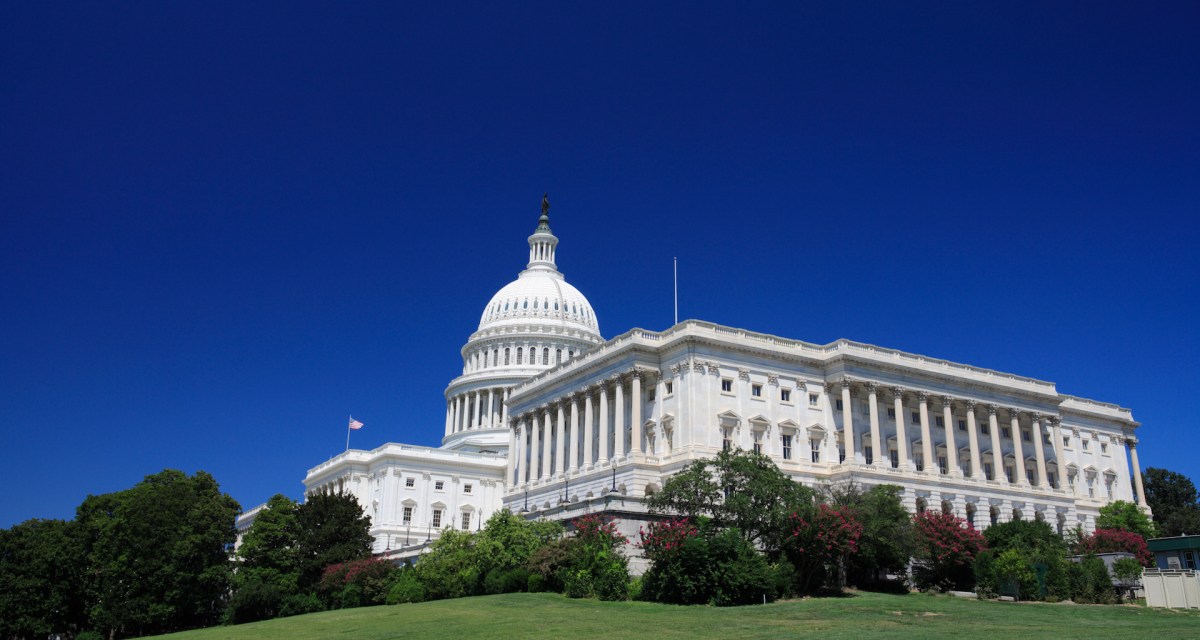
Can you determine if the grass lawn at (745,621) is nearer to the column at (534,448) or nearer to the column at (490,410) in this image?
the column at (534,448)

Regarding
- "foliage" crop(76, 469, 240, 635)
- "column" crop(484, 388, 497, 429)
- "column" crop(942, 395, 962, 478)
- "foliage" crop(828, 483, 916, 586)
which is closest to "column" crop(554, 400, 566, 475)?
"foliage" crop(76, 469, 240, 635)

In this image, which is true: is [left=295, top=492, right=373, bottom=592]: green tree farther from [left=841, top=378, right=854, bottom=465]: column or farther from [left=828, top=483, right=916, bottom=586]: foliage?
[left=841, top=378, right=854, bottom=465]: column

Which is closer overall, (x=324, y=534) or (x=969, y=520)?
(x=324, y=534)

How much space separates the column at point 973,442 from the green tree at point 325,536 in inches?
1969

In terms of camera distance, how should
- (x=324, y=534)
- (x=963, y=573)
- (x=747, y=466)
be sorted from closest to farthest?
(x=747, y=466)
(x=963, y=573)
(x=324, y=534)

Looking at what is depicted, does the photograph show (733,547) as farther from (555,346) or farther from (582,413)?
(555,346)

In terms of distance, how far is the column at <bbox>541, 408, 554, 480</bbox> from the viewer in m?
87.0

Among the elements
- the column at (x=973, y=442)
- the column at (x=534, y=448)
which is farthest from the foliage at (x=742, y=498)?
the column at (x=534, y=448)

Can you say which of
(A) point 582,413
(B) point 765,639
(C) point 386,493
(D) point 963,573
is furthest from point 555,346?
(B) point 765,639

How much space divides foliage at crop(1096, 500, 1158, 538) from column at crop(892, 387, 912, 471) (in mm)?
17544

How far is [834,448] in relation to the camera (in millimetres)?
80250

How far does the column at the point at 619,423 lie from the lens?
77.4 m

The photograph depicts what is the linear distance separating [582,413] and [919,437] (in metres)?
28.8

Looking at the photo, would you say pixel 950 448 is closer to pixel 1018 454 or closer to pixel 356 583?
pixel 1018 454
